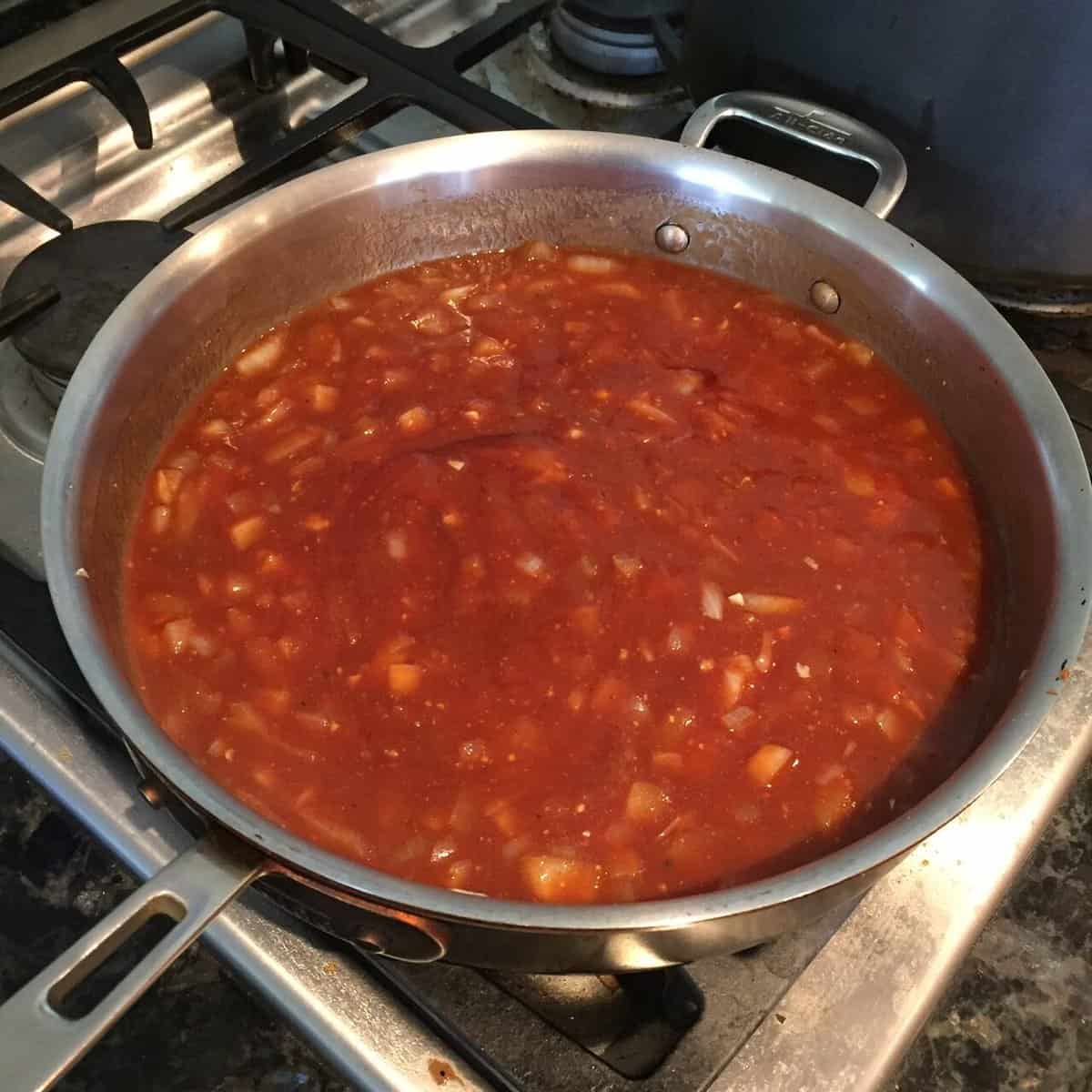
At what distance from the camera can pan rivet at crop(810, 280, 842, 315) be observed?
5.57 feet

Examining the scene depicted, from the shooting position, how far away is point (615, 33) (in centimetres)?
216

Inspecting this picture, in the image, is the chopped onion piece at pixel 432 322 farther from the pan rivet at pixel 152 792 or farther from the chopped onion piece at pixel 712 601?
the pan rivet at pixel 152 792

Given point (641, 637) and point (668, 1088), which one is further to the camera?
point (641, 637)

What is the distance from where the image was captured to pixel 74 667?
135 centimetres

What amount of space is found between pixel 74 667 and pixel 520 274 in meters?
0.92

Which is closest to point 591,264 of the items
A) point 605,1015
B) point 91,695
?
point 91,695

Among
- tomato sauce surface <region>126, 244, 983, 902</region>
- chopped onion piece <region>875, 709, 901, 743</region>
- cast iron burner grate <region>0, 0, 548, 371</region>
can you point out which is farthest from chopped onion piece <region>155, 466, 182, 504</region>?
chopped onion piece <region>875, 709, 901, 743</region>

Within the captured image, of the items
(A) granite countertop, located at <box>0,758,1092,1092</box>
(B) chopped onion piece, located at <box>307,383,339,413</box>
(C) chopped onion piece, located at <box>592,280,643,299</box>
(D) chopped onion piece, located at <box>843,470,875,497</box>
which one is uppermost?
(B) chopped onion piece, located at <box>307,383,339,413</box>

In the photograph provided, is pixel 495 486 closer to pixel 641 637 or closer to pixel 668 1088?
pixel 641 637

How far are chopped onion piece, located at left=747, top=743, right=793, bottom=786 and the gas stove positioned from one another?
0.58 ft

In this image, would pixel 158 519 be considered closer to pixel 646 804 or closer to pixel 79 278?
pixel 79 278

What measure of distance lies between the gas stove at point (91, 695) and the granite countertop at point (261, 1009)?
7cm

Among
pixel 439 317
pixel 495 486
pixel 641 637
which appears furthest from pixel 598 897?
pixel 439 317

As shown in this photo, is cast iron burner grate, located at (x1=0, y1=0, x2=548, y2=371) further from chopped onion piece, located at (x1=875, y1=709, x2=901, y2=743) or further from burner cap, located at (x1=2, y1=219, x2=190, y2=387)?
chopped onion piece, located at (x1=875, y1=709, x2=901, y2=743)
